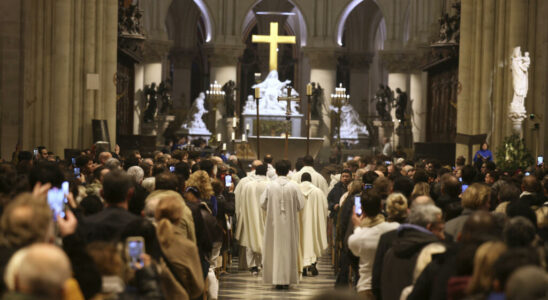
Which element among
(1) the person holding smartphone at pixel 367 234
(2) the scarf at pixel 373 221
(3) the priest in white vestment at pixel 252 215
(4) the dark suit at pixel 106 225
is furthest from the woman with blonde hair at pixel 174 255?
(3) the priest in white vestment at pixel 252 215

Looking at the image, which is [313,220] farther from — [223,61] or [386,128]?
[223,61]

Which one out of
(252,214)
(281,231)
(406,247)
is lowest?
(281,231)

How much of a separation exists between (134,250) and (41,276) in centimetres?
97

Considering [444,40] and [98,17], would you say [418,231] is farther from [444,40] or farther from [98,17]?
[444,40]

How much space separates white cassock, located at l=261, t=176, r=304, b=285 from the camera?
12305 millimetres

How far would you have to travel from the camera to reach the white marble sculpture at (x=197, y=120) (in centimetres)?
3875

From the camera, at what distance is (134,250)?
4.70 meters

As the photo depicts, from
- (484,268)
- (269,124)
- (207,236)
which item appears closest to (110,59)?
(269,124)

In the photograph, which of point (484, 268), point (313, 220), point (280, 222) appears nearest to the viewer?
point (484, 268)

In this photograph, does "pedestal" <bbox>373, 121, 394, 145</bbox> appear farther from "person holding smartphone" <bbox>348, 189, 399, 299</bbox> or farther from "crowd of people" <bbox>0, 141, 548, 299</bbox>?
"person holding smartphone" <bbox>348, 189, 399, 299</bbox>

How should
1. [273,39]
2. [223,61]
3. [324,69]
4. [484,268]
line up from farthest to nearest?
[324,69], [223,61], [273,39], [484,268]

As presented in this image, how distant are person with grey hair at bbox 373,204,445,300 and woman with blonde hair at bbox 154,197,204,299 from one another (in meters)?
1.45

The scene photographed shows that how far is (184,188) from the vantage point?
31.3 feet

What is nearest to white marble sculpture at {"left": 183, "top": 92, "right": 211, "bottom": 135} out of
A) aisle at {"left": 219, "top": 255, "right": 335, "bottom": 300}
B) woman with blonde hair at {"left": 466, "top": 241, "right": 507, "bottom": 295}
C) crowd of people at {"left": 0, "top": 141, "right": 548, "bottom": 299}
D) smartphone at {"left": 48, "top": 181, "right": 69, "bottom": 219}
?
aisle at {"left": 219, "top": 255, "right": 335, "bottom": 300}
